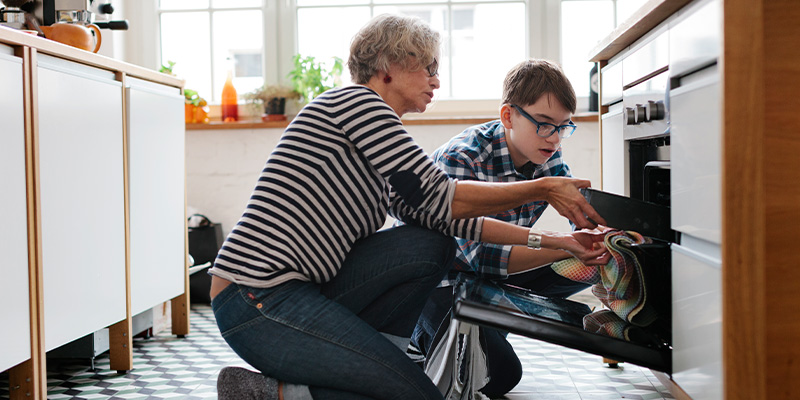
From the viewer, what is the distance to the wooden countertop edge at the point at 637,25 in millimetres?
1256

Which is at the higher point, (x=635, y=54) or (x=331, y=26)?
(x=331, y=26)

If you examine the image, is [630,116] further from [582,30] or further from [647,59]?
[582,30]

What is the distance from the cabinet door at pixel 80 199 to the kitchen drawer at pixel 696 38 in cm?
159

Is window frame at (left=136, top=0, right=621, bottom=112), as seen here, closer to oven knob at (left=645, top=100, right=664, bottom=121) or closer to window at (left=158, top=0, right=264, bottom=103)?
window at (left=158, top=0, right=264, bottom=103)

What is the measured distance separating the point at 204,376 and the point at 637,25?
1.67 metres

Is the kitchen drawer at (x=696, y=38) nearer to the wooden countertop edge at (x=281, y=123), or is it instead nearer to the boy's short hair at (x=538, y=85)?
the boy's short hair at (x=538, y=85)

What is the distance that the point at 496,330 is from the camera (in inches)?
73.8

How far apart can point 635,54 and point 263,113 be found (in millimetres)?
2608

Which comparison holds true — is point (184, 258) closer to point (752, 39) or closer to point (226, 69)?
point (226, 69)

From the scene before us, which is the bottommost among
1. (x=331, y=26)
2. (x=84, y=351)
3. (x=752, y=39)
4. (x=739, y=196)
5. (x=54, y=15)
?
(x=84, y=351)

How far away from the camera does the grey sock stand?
1.41 m

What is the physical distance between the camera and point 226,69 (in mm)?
4062

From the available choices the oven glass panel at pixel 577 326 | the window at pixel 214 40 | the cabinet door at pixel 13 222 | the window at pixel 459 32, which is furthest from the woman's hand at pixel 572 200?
the window at pixel 214 40

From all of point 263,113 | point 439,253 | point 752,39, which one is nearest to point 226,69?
point 263,113
